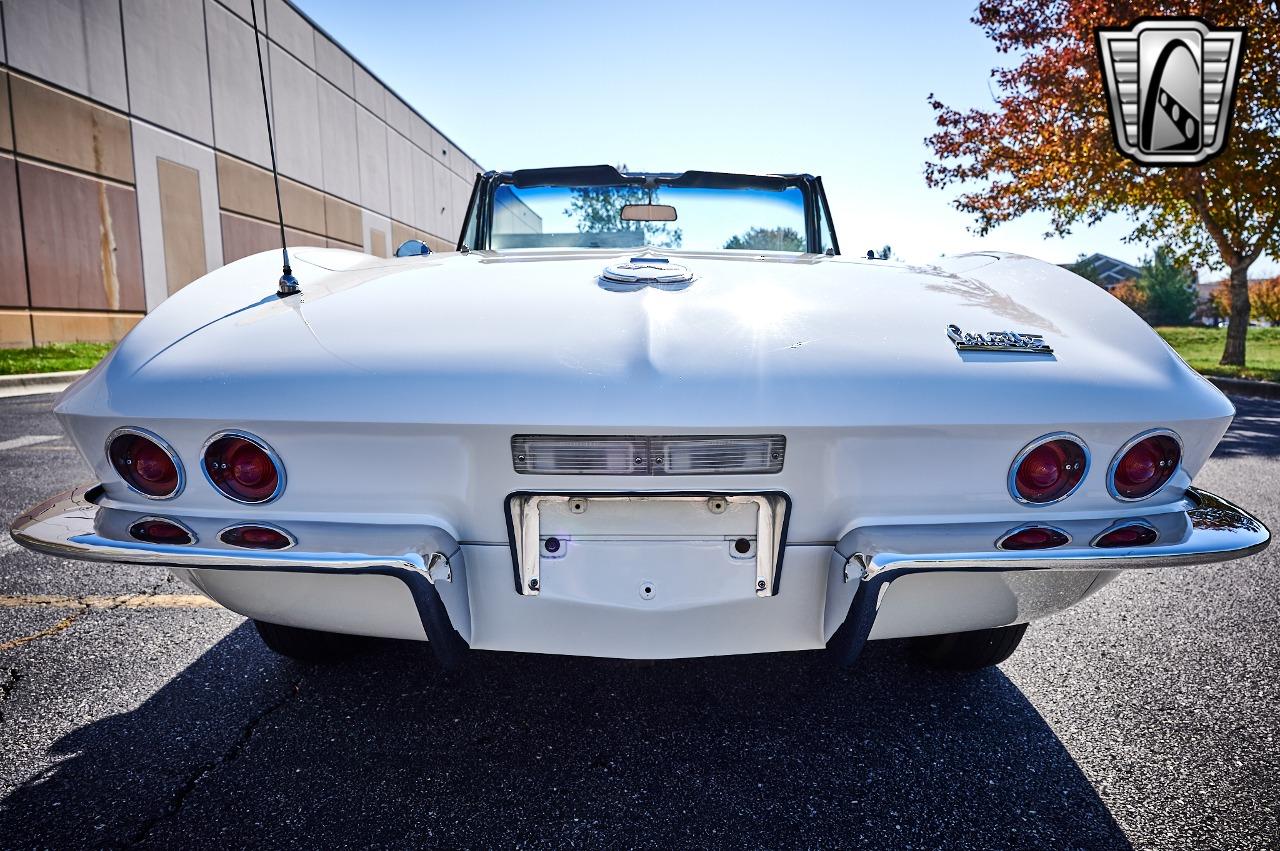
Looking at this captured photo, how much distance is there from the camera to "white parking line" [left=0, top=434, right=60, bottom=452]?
497cm

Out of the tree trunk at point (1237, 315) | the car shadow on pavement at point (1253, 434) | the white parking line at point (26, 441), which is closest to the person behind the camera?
the white parking line at point (26, 441)

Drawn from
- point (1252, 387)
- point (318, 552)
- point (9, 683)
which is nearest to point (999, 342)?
point (318, 552)

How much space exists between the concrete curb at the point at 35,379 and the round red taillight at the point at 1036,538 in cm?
1035

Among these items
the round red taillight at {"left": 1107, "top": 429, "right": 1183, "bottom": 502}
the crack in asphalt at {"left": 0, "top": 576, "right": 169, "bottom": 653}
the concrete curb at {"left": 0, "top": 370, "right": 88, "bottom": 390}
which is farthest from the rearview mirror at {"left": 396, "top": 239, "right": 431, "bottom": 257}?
the concrete curb at {"left": 0, "top": 370, "right": 88, "bottom": 390}

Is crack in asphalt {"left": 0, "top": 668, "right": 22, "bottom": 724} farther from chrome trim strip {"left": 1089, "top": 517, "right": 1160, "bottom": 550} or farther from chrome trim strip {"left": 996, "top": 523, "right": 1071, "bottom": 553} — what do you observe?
chrome trim strip {"left": 1089, "top": 517, "right": 1160, "bottom": 550}

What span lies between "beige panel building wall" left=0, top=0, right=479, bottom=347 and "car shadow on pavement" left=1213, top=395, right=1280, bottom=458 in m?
14.5

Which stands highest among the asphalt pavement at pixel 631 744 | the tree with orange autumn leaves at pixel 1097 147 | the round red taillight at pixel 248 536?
the tree with orange autumn leaves at pixel 1097 147

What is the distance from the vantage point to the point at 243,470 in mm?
1342

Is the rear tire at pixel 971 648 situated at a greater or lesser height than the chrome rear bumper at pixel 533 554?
lesser

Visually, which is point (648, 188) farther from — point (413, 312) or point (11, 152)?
point (11, 152)

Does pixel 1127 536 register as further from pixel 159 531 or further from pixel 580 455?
pixel 159 531

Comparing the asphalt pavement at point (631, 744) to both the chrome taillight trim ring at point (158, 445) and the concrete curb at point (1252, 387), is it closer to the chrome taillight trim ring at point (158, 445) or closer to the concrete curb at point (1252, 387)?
the chrome taillight trim ring at point (158, 445)

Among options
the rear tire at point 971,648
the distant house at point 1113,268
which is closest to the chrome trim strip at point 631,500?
the rear tire at point 971,648

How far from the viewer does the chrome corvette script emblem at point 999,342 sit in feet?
4.66
